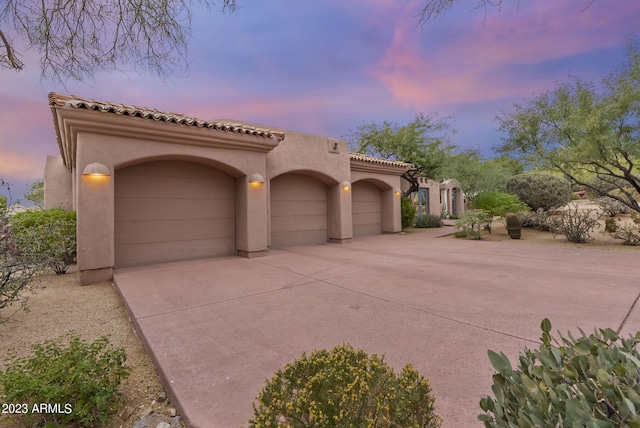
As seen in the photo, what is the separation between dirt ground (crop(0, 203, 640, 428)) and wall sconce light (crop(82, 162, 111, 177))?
232 centimetres

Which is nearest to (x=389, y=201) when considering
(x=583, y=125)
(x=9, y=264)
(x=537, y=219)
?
(x=537, y=219)

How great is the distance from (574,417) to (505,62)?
9705 millimetres

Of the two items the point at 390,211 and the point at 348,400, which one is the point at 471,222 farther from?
the point at 348,400

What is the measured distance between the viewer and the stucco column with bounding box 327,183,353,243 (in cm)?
1117

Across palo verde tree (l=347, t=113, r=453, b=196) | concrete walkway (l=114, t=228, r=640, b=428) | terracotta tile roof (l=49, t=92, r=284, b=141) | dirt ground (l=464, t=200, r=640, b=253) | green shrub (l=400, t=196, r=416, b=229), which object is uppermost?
palo verde tree (l=347, t=113, r=453, b=196)

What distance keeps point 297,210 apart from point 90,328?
7545 millimetres

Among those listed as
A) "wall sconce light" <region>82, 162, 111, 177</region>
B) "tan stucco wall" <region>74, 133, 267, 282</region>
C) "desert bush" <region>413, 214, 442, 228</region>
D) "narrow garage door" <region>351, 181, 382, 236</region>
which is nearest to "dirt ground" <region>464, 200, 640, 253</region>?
"desert bush" <region>413, 214, 442, 228</region>

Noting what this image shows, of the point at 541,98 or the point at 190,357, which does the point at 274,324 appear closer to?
the point at 190,357

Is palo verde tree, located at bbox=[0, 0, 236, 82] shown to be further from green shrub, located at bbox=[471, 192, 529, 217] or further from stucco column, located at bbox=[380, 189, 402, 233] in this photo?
green shrub, located at bbox=[471, 192, 529, 217]

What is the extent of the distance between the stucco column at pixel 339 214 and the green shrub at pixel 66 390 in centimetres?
934

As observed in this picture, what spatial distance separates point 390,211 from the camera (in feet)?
46.2

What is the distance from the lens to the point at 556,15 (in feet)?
12.9

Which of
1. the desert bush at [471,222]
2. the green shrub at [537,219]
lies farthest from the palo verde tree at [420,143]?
the green shrub at [537,219]

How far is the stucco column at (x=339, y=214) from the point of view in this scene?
36.7 feet
